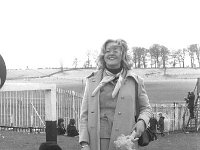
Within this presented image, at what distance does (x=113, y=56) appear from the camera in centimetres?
337

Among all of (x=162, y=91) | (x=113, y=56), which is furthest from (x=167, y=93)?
(x=113, y=56)

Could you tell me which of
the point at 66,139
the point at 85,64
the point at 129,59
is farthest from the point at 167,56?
the point at 129,59

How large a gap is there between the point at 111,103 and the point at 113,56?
357 mm

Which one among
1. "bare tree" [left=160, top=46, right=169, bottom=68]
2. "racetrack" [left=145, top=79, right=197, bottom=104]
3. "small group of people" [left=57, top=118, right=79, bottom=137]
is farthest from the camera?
"bare tree" [left=160, top=46, right=169, bottom=68]

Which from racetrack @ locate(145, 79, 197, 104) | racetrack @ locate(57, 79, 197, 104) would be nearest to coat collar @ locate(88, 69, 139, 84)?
racetrack @ locate(57, 79, 197, 104)

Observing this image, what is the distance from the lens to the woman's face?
337cm

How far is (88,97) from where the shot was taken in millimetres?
3361

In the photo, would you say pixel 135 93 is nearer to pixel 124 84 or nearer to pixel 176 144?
pixel 124 84

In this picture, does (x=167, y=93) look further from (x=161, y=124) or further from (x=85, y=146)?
(x=85, y=146)

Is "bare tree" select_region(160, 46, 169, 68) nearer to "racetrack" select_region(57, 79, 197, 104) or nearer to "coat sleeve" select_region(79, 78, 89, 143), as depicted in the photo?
"racetrack" select_region(57, 79, 197, 104)

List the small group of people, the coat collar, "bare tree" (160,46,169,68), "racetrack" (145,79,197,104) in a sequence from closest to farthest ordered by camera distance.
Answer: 1. the coat collar
2. the small group of people
3. "racetrack" (145,79,197,104)
4. "bare tree" (160,46,169,68)

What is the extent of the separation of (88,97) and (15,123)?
40.0ft

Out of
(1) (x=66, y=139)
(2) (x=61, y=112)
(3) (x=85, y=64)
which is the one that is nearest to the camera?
(1) (x=66, y=139)

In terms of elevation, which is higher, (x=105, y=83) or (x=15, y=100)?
(x=105, y=83)
